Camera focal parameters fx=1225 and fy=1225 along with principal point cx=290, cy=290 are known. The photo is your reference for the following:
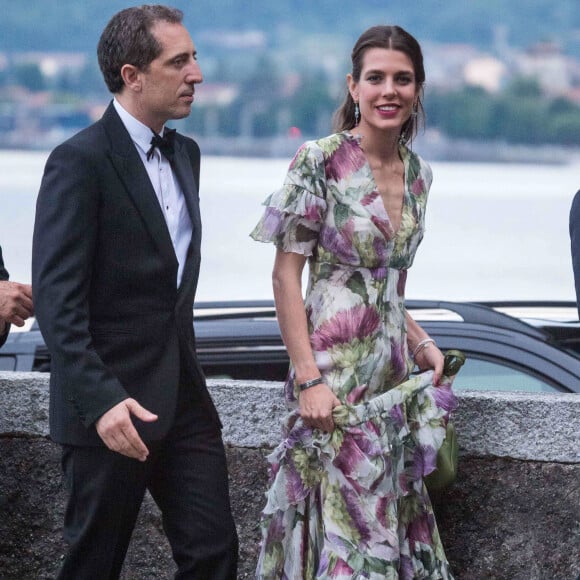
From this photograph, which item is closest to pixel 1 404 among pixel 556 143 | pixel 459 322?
pixel 459 322

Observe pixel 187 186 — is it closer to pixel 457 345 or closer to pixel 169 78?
pixel 169 78

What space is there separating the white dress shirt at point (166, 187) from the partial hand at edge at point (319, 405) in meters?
0.45

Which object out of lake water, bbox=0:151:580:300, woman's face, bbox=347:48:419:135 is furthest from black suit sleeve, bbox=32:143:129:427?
lake water, bbox=0:151:580:300

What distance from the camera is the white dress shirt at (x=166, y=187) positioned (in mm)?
3059

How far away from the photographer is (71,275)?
2.83m

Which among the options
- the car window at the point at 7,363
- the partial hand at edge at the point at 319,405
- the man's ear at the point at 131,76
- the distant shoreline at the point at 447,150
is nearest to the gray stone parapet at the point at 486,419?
the partial hand at edge at the point at 319,405

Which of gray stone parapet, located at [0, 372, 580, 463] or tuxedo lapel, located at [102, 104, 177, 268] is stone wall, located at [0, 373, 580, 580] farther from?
tuxedo lapel, located at [102, 104, 177, 268]

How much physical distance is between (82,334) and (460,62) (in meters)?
31.4

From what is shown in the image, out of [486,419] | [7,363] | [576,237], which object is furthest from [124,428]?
[7,363]

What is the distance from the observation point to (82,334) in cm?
282

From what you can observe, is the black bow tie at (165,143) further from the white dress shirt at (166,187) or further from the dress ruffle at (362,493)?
the dress ruffle at (362,493)

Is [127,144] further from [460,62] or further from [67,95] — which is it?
[460,62]

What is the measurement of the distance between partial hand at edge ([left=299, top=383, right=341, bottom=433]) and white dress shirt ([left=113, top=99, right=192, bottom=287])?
451 millimetres

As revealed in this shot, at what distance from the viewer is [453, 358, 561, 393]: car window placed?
178 inches
